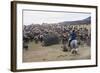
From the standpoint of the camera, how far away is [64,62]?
2088 mm

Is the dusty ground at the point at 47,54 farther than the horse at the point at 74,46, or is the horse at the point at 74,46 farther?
the horse at the point at 74,46

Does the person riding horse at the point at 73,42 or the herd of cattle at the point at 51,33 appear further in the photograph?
the person riding horse at the point at 73,42

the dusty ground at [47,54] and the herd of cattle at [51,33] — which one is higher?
the herd of cattle at [51,33]

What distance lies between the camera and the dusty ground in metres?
1.96

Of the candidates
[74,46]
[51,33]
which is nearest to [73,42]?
[74,46]

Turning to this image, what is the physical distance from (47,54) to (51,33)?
0.20 meters

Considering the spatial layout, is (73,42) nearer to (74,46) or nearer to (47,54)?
(74,46)

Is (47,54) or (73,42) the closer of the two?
(47,54)

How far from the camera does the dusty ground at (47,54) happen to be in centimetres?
196

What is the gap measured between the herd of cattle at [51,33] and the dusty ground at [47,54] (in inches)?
1.5

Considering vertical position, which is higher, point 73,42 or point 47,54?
point 73,42

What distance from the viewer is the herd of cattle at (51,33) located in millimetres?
1954

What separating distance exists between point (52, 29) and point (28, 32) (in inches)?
9.3

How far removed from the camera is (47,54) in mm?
2023
